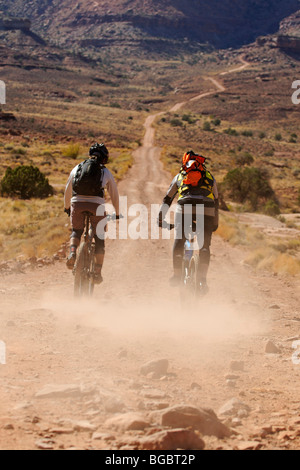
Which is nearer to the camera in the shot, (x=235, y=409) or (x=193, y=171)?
(x=235, y=409)

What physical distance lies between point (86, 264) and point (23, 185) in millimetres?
23760

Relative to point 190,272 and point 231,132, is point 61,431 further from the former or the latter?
point 231,132

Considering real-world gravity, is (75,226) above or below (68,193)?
below

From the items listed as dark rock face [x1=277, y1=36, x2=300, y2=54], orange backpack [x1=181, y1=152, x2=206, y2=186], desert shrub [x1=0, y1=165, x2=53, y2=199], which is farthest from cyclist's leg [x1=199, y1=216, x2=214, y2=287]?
dark rock face [x1=277, y1=36, x2=300, y2=54]

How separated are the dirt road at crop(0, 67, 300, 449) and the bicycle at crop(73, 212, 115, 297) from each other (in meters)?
0.22

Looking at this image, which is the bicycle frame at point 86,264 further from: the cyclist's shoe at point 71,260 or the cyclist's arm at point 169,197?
the cyclist's arm at point 169,197

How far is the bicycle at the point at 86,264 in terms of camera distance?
728cm

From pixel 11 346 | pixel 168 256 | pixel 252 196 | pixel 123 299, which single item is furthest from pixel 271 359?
pixel 252 196

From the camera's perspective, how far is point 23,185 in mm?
30141

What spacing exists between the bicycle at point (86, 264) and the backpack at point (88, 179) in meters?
0.30

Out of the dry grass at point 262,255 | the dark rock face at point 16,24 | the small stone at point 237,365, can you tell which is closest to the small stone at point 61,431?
the small stone at point 237,365

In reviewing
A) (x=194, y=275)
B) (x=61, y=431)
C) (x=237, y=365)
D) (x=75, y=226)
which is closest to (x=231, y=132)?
(x=75, y=226)

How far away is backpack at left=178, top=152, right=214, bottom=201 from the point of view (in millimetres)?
6879
